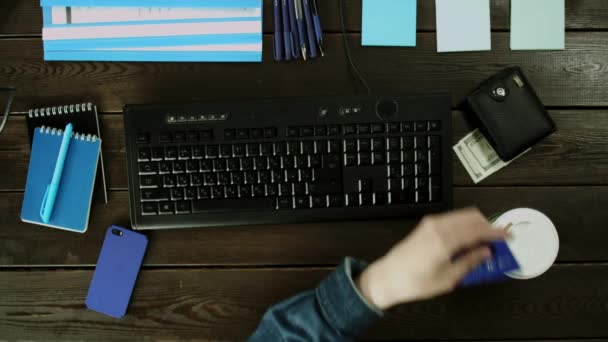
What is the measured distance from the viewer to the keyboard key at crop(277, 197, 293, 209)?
742mm

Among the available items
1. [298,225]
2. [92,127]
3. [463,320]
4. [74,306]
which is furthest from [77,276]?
[463,320]

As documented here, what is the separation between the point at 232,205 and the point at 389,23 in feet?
1.25

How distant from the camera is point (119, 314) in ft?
2.58

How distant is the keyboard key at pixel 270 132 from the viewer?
731 millimetres

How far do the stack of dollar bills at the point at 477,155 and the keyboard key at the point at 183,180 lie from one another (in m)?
0.42

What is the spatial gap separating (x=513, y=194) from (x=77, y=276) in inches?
28.0

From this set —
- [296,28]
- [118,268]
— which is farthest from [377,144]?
[118,268]

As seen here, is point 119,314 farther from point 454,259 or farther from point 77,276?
point 454,259

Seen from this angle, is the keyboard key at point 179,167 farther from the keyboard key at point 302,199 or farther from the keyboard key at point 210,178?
the keyboard key at point 302,199

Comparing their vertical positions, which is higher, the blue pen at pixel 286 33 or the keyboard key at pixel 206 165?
the blue pen at pixel 286 33

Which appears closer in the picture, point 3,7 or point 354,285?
point 354,285

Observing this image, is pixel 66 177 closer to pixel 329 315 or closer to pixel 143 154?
pixel 143 154

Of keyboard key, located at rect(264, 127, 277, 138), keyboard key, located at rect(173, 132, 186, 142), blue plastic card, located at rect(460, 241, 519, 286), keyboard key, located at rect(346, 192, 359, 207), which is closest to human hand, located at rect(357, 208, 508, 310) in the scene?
blue plastic card, located at rect(460, 241, 519, 286)

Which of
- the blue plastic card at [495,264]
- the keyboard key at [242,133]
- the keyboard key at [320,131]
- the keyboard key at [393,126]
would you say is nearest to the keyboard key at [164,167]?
the keyboard key at [242,133]
